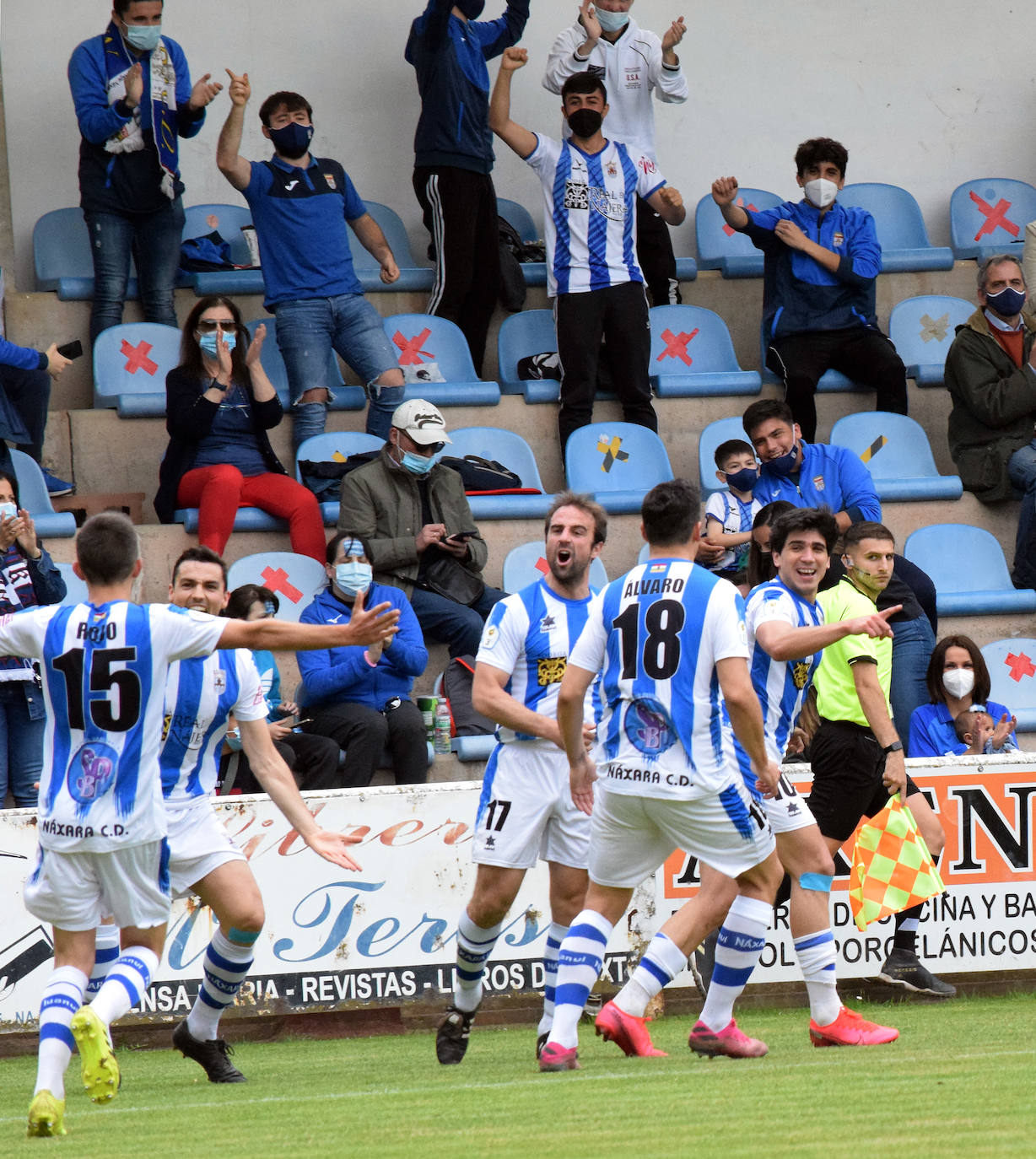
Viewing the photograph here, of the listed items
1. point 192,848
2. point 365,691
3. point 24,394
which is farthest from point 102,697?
point 24,394

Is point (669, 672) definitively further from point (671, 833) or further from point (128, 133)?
point (128, 133)

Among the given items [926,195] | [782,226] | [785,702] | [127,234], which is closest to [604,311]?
[782,226]

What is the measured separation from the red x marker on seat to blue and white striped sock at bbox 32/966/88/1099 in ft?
22.1

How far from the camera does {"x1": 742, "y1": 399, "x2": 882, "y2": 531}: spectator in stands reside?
1015cm

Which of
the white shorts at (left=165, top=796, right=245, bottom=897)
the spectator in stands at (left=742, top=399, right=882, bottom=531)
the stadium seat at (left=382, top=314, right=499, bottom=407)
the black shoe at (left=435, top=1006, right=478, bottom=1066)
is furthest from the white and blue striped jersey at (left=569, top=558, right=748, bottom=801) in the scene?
the stadium seat at (left=382, top=314, right=499, bottom=407)

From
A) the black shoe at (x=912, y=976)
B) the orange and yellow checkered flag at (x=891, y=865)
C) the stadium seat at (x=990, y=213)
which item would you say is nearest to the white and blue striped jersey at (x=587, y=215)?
the stadium seat at (x=990, y=213)

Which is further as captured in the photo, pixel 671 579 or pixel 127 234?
pixel 127 234

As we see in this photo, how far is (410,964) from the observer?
317 inches

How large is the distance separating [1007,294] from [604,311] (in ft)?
8.63

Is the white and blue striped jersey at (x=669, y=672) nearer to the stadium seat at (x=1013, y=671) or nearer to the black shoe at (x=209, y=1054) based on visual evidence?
the black shoe at (x=209, y=1054)

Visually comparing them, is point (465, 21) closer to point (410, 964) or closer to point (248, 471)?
point (248, 471)

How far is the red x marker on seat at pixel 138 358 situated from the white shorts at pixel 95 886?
21.4ft

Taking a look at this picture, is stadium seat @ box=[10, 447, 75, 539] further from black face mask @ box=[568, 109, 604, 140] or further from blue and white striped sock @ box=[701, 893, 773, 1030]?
blue and white striped sock @ box=[701, 893, 773, 1030]

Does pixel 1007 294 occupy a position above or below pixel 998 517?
above
